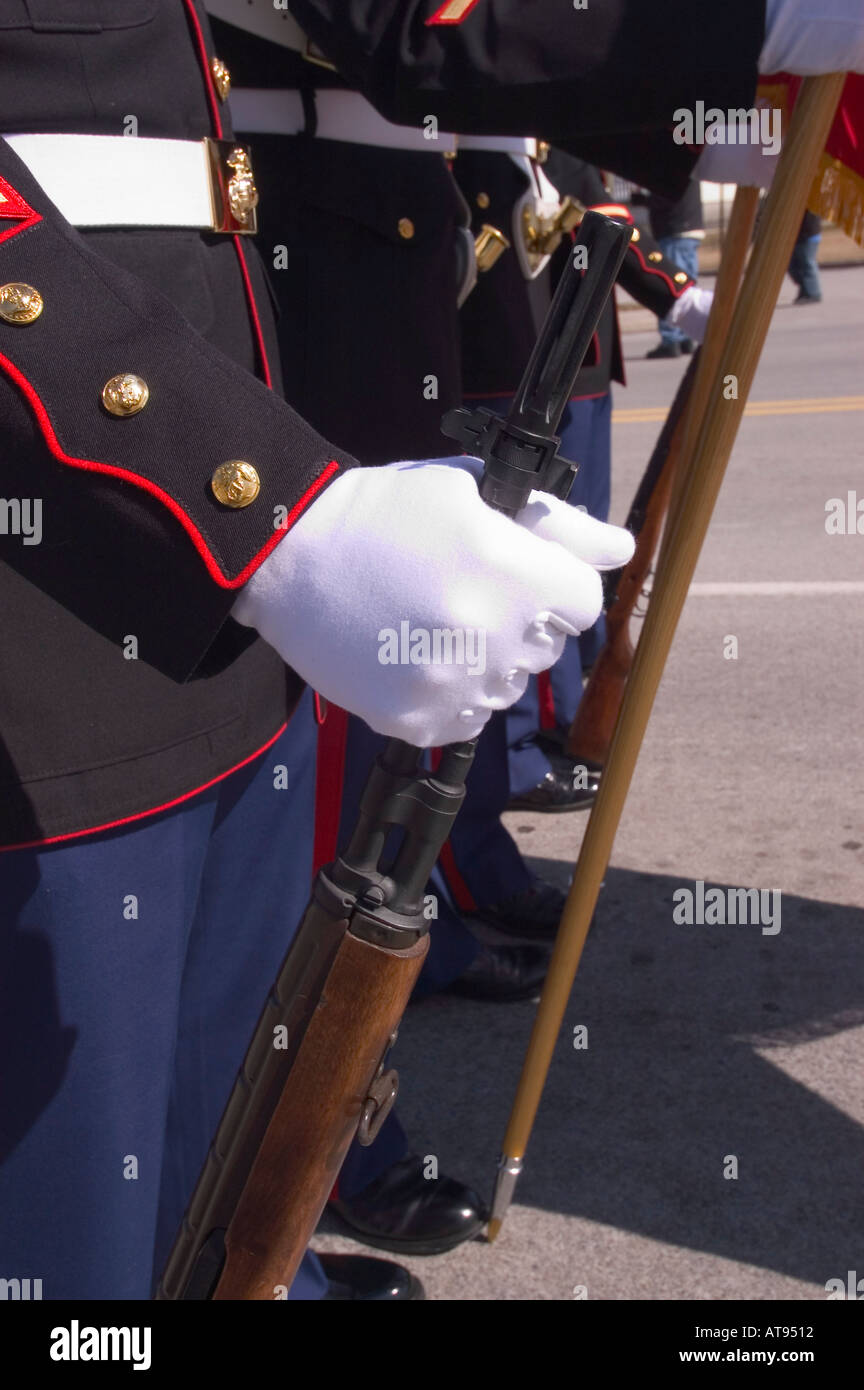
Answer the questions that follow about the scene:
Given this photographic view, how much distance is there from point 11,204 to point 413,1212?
156 cm

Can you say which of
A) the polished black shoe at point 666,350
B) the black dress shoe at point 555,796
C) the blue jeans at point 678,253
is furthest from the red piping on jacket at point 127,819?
the polished black shoe at point 666,350

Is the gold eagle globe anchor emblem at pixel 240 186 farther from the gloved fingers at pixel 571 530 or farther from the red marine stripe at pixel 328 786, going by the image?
the red marine stripe at pixel 328 786

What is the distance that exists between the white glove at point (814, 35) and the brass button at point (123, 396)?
94 centimetres

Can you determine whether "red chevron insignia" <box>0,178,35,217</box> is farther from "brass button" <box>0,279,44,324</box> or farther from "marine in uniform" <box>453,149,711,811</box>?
"marine in uniform" <box>453,149,711,811</box>

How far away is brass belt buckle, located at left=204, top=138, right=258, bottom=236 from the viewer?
1.27 meters

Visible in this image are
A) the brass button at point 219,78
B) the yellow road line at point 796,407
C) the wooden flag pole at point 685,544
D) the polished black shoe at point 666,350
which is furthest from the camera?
the polished black shoe at point 666,350

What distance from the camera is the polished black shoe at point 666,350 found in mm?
11039

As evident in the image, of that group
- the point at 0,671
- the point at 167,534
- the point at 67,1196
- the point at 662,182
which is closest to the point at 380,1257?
the point at 67,1196

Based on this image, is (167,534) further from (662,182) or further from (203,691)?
(662,182)

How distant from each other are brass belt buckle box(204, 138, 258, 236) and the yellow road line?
6658mm

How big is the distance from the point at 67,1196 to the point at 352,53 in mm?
1143

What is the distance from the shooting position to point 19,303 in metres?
0.98

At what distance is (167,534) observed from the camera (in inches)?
39.4
